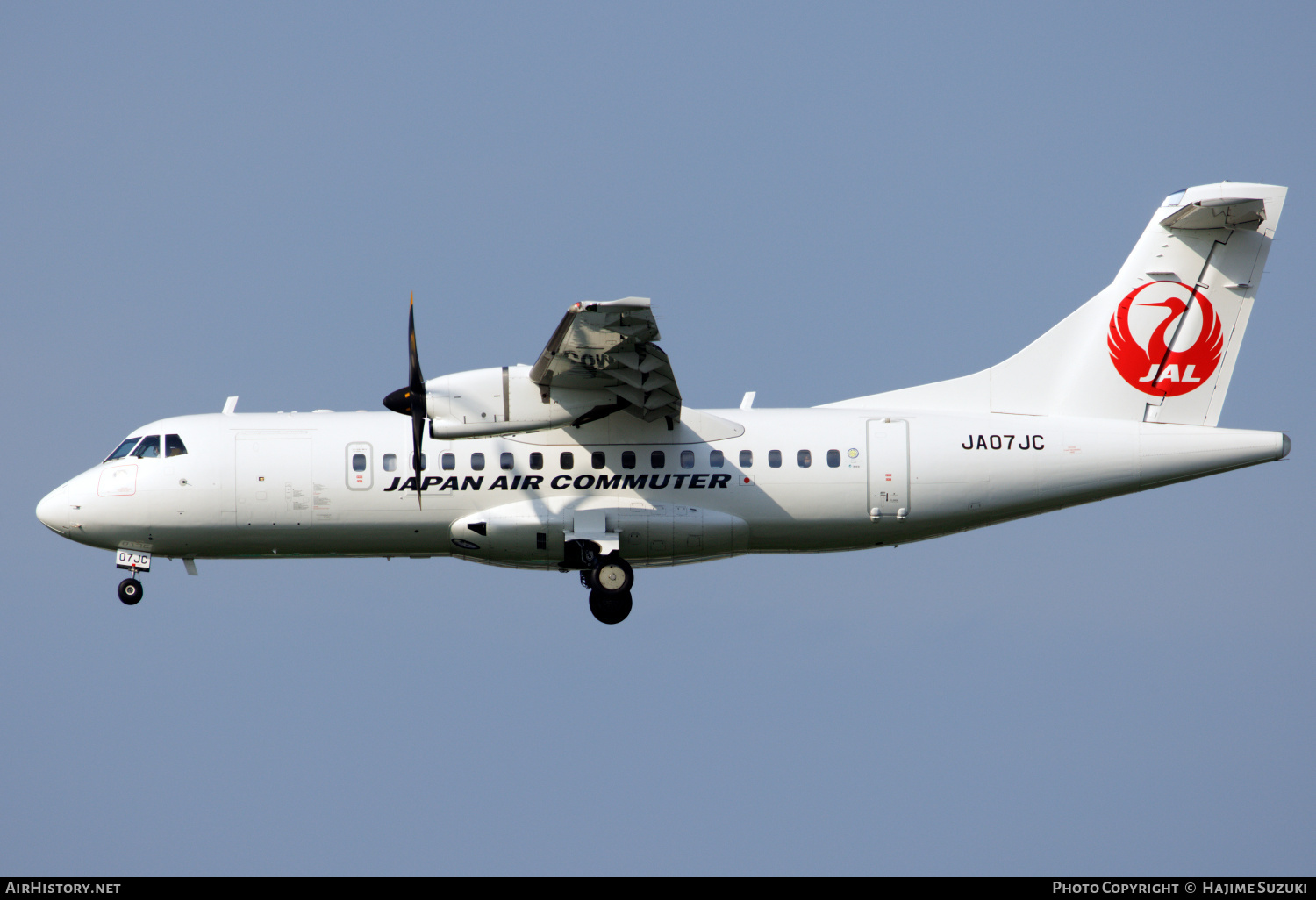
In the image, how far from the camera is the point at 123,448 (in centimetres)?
2345

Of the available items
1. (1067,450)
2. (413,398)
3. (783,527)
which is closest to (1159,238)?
(1067,450)

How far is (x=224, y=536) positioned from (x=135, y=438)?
7.29 ft

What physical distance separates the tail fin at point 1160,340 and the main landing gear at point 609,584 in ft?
15.2

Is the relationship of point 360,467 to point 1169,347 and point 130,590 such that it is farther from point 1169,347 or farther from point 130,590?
point 1169,347

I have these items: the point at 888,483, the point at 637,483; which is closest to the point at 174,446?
the point at 637,483

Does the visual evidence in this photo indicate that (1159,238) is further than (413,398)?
Yes

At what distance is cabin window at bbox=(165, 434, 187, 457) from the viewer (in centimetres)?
2309

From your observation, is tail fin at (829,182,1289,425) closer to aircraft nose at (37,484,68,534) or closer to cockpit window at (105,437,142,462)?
cockpit window at (105,437,142,462)

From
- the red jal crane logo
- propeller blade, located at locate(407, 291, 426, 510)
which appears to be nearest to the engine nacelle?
propeller blade, located at locate(407, 291, 426, 510)

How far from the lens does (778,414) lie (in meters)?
23.3

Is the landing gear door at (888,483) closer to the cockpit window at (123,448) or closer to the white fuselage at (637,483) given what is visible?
the white fuselage at (637,483)

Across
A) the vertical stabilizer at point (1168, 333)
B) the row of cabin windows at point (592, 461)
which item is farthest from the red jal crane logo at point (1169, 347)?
the row of cabin windows at point (592, 461)

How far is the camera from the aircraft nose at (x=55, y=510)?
23.1 m
